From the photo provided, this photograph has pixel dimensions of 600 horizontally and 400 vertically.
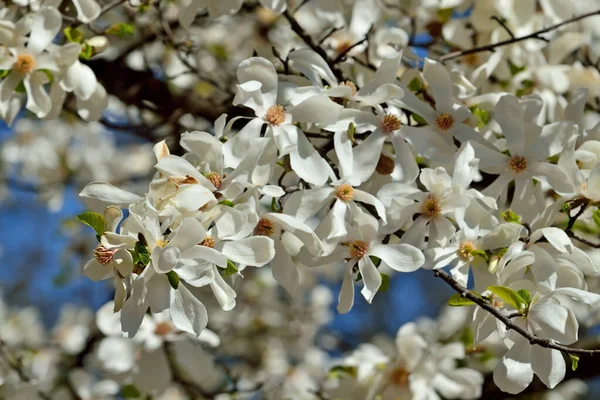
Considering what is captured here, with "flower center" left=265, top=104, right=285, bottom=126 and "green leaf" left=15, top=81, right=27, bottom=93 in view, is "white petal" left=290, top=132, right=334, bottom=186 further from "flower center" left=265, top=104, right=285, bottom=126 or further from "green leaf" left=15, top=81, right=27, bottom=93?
"green leaf" left=15, top=81, right=27, bottom=93

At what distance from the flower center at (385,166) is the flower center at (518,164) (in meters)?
0.15

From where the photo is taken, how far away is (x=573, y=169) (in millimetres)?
896

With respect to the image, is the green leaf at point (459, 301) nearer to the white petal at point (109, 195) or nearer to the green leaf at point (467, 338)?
the white petal at point (109, 195)

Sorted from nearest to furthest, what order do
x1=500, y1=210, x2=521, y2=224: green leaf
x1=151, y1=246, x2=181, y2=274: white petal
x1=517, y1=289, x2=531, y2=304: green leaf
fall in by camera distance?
x1=151, y1=246, x2=181, y2=274: white petal
x1=517, y1=289, x2=531, y2=304: green leaf
x1=500, y1=210, x2=521, y2=224: green leaf

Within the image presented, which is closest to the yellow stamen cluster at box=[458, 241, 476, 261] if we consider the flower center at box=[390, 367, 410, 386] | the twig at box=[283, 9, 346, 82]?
the twig at box=[283, 9, 346, 82]

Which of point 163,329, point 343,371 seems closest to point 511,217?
point 343,371

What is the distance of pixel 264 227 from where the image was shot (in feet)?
2.71

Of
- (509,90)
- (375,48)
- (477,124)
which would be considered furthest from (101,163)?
(477,124)

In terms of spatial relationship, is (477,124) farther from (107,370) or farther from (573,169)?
(107,370)

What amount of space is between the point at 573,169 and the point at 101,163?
172 centimetres

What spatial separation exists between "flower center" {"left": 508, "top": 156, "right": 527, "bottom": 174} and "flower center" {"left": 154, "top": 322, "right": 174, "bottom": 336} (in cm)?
77

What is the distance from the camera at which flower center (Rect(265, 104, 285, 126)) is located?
2.82 feet

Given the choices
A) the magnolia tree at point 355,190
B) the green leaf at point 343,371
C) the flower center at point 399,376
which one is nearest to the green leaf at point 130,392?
the magnolia tree at point 355,190

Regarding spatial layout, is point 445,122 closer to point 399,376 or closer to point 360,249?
point 360,249
